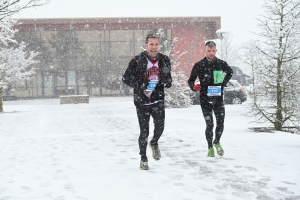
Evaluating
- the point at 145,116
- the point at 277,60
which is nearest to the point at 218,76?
the point at 145,116

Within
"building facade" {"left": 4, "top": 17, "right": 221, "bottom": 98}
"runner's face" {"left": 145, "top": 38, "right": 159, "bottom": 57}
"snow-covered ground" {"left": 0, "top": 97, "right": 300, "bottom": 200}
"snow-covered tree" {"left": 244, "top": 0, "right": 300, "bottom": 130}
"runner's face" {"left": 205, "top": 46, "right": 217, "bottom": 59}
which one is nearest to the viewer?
Result: "snow-covered ground" {"left": 0, "top": 97, "right": 300, "bottom": 200}

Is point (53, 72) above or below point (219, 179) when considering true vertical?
above

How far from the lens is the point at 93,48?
3781cm

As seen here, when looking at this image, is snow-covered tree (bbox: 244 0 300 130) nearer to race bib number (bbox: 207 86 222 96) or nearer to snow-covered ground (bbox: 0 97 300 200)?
snow-covered ground (bbox: 0 97 300 200)

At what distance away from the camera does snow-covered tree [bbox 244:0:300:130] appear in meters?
8.11

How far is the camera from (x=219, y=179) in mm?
4402

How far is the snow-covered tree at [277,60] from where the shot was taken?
8109 mm

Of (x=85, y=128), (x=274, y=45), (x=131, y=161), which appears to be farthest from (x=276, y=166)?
(x=85, y=128)

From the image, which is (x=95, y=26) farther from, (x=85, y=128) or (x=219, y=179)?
(x=219, y=179)

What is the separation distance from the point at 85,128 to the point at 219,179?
6581 millimetres

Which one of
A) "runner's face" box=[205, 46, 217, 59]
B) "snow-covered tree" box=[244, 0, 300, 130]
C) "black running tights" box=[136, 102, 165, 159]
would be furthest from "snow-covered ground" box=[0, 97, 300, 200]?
"runner's face" box=[205, 46, 217, 59]

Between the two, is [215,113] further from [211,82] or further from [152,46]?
[152,46]

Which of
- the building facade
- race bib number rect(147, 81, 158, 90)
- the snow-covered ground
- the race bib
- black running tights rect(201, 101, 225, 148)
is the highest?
the building facade

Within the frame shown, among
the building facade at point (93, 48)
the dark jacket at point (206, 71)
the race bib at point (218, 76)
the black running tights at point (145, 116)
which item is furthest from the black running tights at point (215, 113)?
the building facade at point (93, 48)
